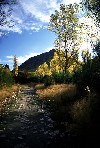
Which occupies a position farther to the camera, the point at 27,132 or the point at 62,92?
the point at 62,92

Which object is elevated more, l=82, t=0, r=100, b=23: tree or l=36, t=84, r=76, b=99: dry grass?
l=82, t=0, r=100, b=23: tree

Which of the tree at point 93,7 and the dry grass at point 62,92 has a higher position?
the tree at point 93,7

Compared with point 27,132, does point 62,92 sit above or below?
above

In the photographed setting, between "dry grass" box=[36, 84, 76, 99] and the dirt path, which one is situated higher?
"dry grass" box=[36, 84, 76, 99]

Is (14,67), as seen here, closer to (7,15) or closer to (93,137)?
(7,15)

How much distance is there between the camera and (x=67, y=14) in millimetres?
49719

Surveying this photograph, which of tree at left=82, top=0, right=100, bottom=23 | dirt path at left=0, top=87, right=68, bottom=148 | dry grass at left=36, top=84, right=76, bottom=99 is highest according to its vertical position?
tree at left=82, top=0, right=100, bottom=23

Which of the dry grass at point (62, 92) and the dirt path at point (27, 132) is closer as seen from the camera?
the dirt path at point (27, 132)

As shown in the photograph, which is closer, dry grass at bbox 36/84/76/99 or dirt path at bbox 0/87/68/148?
dirt path at bbox 0/87/68/148

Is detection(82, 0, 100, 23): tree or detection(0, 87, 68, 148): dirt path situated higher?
detection(82, 0, 100, 23): tree

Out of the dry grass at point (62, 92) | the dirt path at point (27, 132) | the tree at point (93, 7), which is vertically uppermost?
the tree at point (93, 7)

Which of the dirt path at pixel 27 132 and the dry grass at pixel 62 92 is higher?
the dry grass at pixel 62 92

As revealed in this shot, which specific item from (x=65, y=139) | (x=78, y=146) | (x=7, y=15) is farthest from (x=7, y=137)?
(x=7, y=15)

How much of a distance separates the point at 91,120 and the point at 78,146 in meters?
1.81
